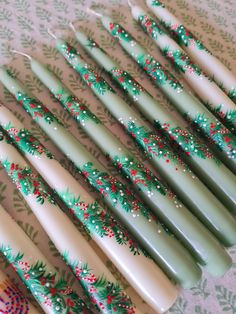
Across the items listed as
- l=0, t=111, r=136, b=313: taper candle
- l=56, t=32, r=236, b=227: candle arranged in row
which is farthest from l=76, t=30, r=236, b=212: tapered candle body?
l=0, t=111, r=136, b=313: taper candle

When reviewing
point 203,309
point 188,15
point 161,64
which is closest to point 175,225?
point 203,309

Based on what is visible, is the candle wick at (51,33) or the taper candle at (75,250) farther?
the candle wick at (51,33)

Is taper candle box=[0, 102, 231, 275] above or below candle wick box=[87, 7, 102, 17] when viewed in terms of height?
below

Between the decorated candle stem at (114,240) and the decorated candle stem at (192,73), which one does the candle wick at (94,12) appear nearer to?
the decorated candle stem at (192,73)

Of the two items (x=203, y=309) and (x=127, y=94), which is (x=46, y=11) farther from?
(x=203, y=309)

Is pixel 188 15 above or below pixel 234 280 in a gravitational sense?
above

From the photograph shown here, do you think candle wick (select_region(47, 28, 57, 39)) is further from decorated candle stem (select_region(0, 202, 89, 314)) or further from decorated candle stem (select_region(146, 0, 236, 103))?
decorated candle stem (select_region(0, 202, 89, 314))

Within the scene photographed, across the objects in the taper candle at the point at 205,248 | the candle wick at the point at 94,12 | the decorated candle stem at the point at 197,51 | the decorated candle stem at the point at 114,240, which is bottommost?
the taper candle at the point at 205,248

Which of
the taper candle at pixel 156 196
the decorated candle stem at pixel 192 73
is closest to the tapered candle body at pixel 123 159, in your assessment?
the taper candle at pixel 156 196
